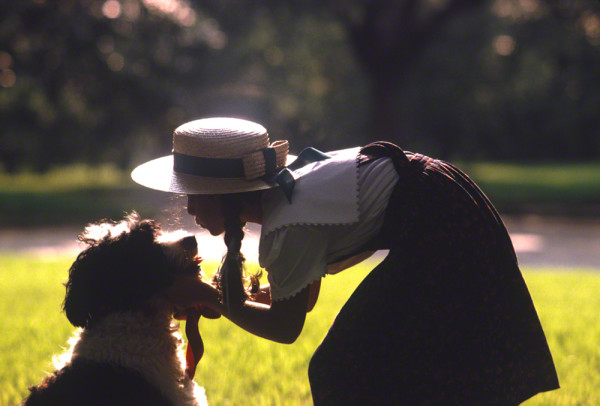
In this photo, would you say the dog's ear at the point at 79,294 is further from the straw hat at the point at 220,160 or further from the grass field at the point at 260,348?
the grass field at the point at 260,348

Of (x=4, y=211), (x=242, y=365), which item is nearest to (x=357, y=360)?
(x=242, y=365)

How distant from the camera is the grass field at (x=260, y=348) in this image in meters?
4.21

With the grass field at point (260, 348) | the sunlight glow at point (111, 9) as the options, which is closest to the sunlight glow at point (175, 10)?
the sunlight glow at point (111, 9)

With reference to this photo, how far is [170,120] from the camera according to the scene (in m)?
20.4

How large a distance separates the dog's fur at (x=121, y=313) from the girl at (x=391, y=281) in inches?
4.8

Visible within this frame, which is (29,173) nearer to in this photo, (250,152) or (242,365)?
(242,365)

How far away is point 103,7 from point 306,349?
15.8 m

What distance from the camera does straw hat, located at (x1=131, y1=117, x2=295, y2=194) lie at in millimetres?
2693

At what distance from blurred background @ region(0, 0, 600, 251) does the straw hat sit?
3.64m

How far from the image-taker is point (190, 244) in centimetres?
277

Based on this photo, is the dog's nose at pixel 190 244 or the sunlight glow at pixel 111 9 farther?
the sunlight glow at pixel 111 9

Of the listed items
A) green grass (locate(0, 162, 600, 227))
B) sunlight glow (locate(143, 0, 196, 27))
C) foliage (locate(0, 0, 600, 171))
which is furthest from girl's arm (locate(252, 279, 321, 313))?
sunlight glow (locate(143, 0, 196, 27))

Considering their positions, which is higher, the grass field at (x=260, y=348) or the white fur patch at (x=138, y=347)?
the white fur patch at (x=138, y=347)

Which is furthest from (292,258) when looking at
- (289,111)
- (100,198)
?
(289,111)
